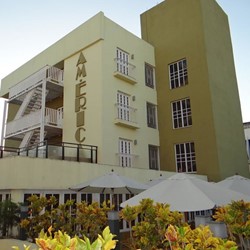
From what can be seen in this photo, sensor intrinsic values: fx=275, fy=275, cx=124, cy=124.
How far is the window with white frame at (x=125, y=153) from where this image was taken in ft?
56.6

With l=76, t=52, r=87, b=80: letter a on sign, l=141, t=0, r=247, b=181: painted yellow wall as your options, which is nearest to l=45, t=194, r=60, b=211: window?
l=76, t=52, r=87, b=80: letter a on sign

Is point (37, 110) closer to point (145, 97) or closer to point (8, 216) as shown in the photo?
point (145, 97)

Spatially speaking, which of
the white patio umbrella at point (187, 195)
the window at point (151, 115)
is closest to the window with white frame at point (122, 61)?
the window at point (151, 115)

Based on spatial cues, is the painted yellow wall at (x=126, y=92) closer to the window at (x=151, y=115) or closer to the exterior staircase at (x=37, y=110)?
the window at (x=151, y=115)

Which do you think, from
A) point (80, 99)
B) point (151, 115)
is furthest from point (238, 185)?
point (80, 99)

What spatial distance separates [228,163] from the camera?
63.4 feet

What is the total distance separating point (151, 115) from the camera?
21.0m

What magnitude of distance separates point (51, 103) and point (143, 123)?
8134mm

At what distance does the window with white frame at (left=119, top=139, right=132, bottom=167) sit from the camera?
17.2m

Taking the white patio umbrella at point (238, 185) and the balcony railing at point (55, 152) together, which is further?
the balcony railing at point (55, 152)

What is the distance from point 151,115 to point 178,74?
12.3 feet

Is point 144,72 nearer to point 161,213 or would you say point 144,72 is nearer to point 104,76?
point 104,76

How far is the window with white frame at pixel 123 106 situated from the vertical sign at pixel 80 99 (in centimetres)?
221

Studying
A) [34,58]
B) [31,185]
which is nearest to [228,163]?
[31,185]
